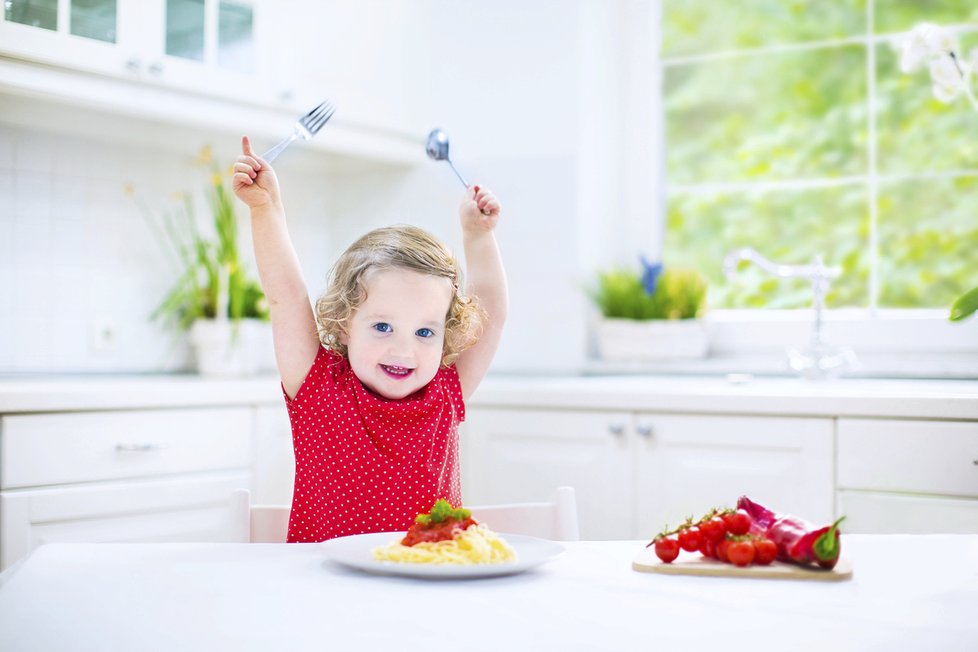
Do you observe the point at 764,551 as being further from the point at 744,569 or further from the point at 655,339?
the point at 655,339

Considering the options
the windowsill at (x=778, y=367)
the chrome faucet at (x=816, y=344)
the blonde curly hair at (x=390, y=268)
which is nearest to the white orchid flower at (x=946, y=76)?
the chrome faucet at (x=816, y=344)

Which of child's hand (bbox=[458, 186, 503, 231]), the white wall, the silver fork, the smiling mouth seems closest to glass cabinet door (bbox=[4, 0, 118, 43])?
the white wall

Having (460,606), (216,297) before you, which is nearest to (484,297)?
(460,606)

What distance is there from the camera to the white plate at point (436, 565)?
2.83 ft

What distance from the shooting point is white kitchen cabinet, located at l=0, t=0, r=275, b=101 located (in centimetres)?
210

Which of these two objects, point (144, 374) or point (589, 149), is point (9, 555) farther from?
point (589, 149)

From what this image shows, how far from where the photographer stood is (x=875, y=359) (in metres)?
2.65

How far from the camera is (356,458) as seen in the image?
1.32 meters

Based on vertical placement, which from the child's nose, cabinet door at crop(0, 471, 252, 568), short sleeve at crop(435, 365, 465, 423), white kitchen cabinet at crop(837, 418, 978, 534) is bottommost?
cabinet door at crop(0, 471, 252, 568)

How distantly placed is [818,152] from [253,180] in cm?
200

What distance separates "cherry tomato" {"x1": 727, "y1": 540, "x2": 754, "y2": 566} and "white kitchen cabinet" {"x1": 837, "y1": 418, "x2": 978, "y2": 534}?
118cm

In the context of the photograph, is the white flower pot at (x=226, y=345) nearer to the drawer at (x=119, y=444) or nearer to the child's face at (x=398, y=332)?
the drawer at (x=119, y=444)

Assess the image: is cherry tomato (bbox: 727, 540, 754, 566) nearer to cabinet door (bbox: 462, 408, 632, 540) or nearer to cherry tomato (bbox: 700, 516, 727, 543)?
cherry tomato (bbox: 700, 516, 727, 543)

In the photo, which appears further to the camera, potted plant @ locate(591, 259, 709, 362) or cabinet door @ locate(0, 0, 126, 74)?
potted plant @ locate(591, 259, 709, 362)
